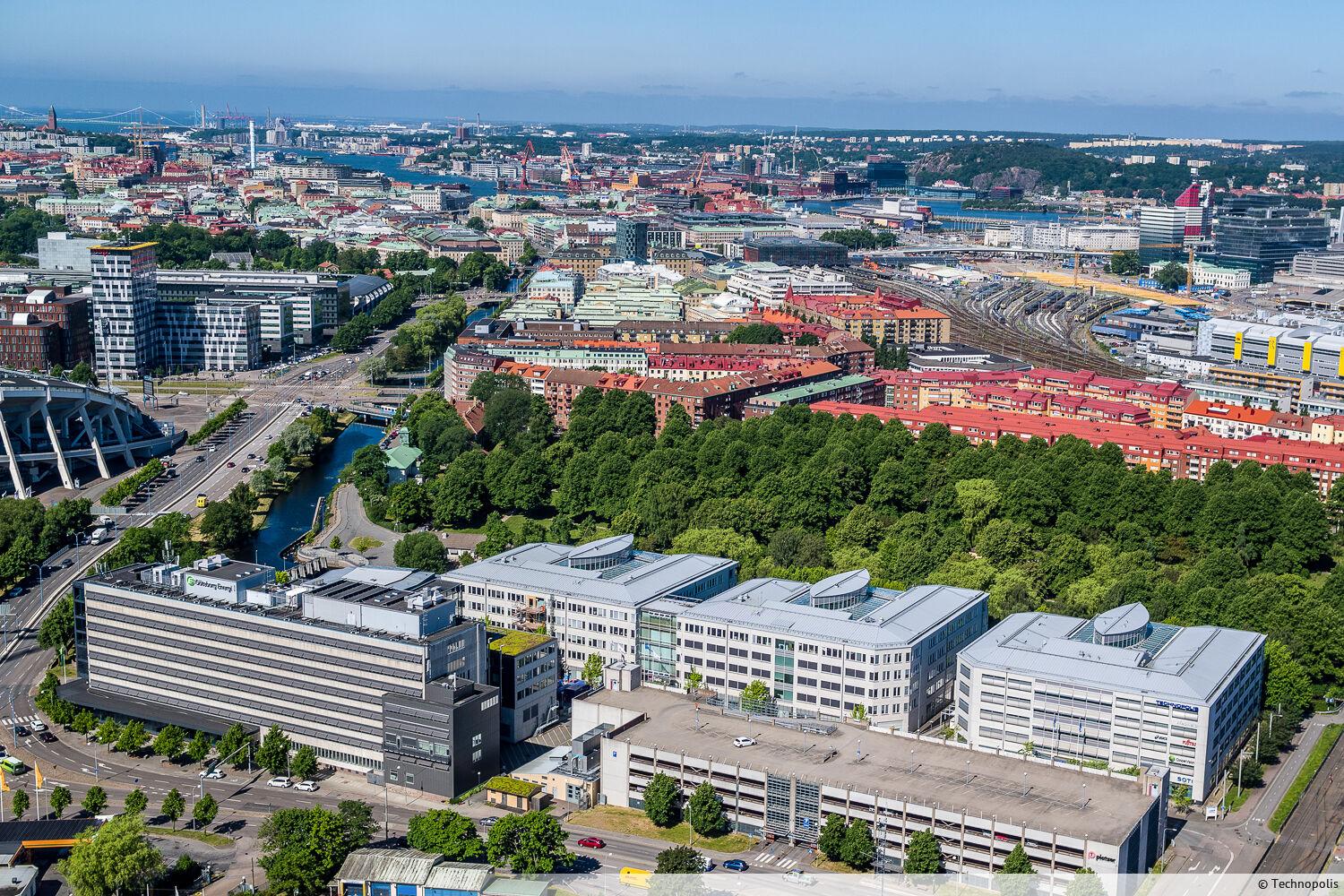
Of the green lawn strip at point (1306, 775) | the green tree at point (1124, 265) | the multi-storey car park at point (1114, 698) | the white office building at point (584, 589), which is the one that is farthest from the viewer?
the green tree at point (1124, 265)

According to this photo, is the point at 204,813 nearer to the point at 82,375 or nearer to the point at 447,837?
the point at 447,837

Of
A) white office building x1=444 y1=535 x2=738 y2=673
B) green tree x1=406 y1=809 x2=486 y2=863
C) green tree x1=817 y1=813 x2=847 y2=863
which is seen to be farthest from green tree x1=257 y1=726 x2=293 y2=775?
green tree x1=817 y1=813 x2=847 y2=863

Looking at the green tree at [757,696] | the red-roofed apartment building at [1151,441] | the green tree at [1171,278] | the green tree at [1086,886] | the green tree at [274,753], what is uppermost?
the green tree at [1171,278]

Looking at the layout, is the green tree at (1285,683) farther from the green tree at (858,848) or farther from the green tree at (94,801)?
the green tree at (94,801)

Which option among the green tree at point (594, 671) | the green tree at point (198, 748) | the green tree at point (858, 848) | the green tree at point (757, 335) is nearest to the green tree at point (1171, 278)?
the green tree at point (757, 335)

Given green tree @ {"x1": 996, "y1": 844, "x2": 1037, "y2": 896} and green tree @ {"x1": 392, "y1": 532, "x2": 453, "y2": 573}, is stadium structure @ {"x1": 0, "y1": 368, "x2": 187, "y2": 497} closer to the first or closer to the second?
green tree @ {"x1": 392, "y1": 532, "x2": 453, "y2": 573}

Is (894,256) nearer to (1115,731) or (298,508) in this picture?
(298,508)
